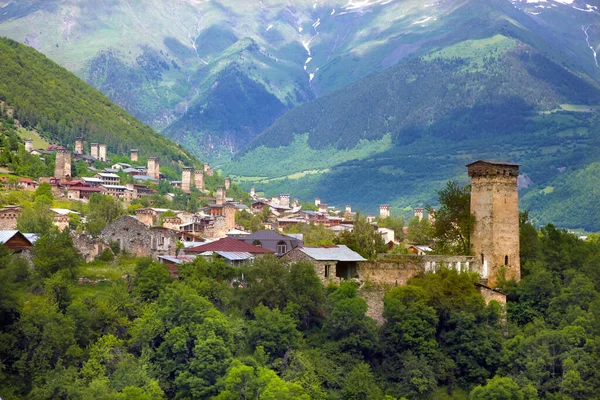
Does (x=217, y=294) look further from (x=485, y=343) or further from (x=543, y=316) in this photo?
(x=543, y=316)

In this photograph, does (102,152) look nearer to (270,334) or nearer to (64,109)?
(64,109)

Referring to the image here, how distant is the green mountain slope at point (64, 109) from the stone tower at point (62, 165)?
79.5 ft

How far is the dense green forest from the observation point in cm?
5553

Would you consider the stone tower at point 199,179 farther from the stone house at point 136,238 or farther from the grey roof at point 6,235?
the grey roof at point 6,235

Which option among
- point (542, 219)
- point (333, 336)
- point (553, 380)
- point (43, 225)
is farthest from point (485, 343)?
point (542, 219)

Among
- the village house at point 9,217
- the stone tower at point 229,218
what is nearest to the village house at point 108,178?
the stone tower at point 229,218

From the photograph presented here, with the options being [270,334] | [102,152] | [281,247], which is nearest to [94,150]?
[102,152]

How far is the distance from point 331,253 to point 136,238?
1263 cm

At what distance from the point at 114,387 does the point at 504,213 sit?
29.8m

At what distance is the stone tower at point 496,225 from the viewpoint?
71562 mm

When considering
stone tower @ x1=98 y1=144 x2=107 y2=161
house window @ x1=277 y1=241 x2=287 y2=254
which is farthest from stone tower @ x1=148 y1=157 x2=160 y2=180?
house window @ x1=277 y1=241 x2=287 y2=254

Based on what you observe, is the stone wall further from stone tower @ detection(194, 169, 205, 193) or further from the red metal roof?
stone tower @ detection(194, 169, 205, 193)

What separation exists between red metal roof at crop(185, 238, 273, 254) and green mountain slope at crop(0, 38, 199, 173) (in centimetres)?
8296

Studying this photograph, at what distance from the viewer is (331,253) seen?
69.9 m
